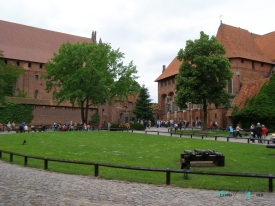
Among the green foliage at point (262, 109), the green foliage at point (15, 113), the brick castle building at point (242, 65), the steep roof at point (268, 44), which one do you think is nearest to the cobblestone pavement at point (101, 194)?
the green foliage at point (262, 109)

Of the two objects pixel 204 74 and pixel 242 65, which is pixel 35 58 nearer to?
pixel 204 74

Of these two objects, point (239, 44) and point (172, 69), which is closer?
point (239, 44)

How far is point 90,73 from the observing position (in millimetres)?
38562

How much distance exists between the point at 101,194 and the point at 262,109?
107 feet

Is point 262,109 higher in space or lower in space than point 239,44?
lower

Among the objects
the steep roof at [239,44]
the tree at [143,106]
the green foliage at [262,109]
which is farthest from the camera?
the tree at [143,106]

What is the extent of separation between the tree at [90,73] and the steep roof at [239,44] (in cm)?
1545

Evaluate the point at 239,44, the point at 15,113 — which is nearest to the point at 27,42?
the point at 15,113

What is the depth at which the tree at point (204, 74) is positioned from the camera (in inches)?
1372

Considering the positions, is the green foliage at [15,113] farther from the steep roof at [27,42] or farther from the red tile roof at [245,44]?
the red tile roof at [245,44]

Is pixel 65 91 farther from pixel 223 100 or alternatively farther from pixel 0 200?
pixel 0 200

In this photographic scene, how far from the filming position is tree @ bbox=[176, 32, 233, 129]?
34844 mm

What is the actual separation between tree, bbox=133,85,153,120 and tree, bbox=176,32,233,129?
52.8 ft

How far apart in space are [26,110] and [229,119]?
1019 inches
